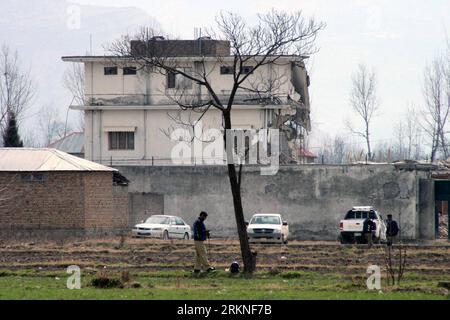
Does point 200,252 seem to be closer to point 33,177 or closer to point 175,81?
point 33,177

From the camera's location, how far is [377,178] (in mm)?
63844

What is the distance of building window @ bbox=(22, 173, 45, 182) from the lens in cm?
5788

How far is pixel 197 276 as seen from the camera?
33.3m

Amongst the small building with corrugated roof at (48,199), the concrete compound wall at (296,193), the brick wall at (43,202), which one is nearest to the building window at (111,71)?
the concrete compound wall at (296,193)

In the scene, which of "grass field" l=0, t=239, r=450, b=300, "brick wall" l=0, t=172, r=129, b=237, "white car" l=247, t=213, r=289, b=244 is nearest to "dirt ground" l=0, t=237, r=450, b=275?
"grass field" l=0, t=239, r=450, b=300

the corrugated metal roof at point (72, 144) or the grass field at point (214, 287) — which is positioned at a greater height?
the corrugated metal roof at point (72, 144)

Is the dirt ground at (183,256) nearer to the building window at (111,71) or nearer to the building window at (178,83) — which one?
the building window at (178,83)

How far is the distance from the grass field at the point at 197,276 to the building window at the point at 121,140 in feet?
84.4

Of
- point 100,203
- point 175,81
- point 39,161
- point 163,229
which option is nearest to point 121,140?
point 175,81

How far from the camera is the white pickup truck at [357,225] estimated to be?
179 ft

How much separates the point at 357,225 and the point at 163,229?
29.9 feet

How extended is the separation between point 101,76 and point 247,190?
1787 cm

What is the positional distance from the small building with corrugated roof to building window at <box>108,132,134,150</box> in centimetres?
1925
